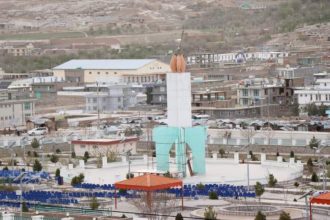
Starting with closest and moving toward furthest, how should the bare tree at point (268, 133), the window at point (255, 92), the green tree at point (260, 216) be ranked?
1. the green tree at point (260, 216)
2. the bare tree at point (268, 133)
3. the window at point (255, 92)

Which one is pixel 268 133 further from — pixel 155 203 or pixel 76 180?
pixel 155 203

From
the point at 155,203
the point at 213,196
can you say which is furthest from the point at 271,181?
the point at 155,203

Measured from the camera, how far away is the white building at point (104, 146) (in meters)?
37.9

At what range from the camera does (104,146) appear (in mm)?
38000

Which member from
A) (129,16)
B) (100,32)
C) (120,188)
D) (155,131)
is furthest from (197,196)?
(129,16)

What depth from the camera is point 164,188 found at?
27.0 metres

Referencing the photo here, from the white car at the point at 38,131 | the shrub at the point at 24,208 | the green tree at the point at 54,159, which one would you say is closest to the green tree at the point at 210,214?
the shrub at the point at 24,208

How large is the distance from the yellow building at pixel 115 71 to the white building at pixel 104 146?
23.2 m

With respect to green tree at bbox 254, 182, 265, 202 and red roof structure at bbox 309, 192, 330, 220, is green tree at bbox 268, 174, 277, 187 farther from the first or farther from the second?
red roof structure at bbox 309, 192, 330, 220

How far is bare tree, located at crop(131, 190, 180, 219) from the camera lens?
2659 centimetres

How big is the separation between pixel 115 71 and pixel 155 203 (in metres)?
37.7

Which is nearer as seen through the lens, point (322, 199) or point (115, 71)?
point (322, 199)

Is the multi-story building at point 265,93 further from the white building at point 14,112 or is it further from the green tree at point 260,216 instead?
the green tree at point 260,216

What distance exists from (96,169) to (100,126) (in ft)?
40.0
